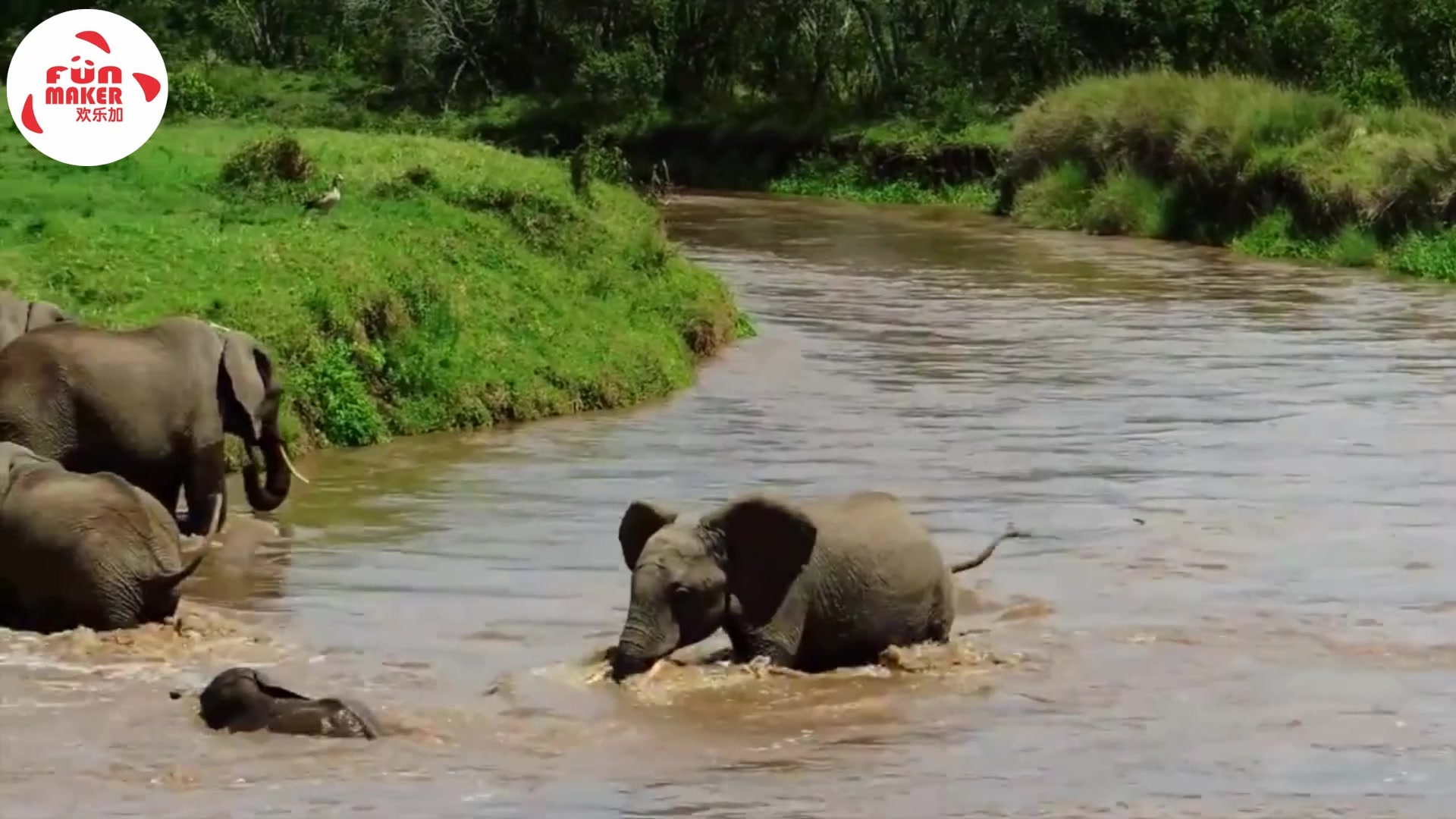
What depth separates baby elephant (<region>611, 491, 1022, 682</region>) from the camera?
1009cm

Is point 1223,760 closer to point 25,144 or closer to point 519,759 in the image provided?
point 519,759

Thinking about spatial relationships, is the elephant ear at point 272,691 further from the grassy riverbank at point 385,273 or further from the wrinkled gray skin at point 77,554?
the grassy riverbank at point 385,273

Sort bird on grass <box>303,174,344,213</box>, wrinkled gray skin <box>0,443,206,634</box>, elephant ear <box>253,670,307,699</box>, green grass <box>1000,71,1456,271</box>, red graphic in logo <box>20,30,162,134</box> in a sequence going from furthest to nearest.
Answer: green grass <box>1000,71,1456,271</box> → red graphic in logo <box>20,30,162,134</box> → bird on grass <box>303,174,344,213</box> → wrinkled gray skin <box>0,443,206,634</box> → elephant ear <box>253,670,307,699</box>

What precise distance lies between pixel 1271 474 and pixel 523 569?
5889mm

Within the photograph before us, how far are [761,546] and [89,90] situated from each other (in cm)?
1379

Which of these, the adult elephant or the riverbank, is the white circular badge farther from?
the adult elephant

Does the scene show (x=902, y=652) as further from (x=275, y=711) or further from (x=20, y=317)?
(x=20, y=317)

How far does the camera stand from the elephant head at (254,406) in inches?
512

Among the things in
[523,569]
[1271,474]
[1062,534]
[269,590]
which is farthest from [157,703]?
[1271,474]

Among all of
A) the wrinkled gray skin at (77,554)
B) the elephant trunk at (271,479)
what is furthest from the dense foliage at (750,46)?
the wrinkled gray skin at (77,554)

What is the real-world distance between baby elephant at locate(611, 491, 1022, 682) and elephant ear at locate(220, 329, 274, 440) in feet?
10.6

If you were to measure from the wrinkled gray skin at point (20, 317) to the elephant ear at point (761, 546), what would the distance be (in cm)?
446

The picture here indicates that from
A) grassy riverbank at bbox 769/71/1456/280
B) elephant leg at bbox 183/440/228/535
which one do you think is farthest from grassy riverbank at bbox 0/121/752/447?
grassy riverbank at bbox 769/71/1456/280

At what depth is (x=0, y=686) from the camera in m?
10.0
